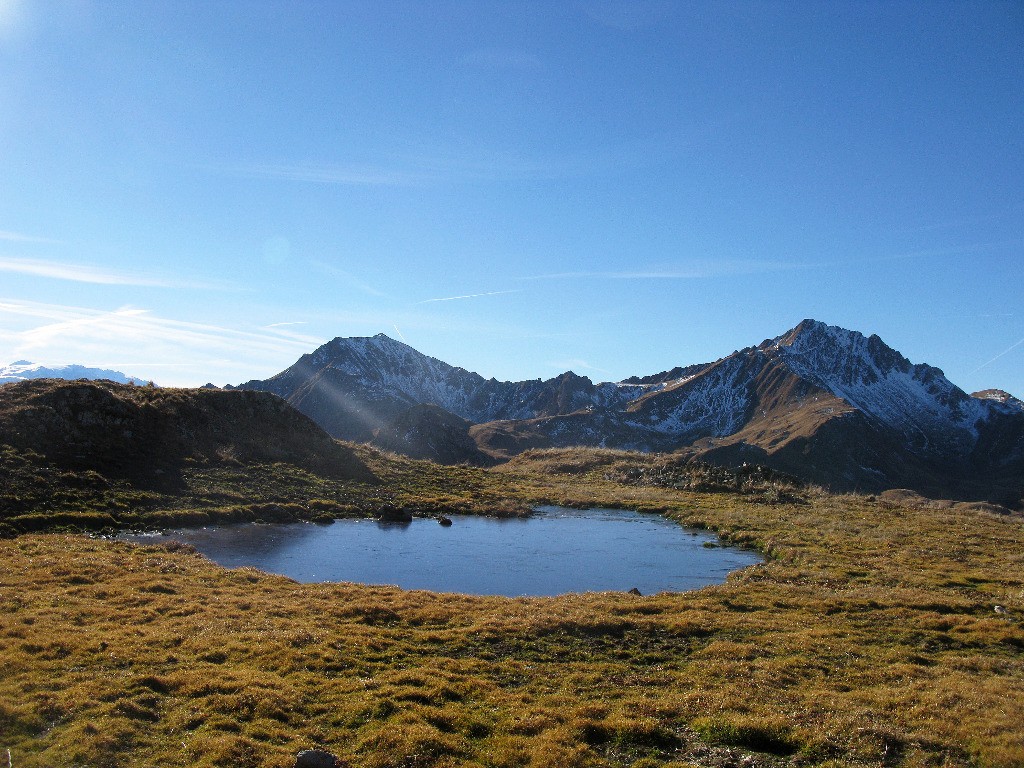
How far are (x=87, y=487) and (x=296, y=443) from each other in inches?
1212

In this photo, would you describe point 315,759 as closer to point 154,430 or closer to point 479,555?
point 479,555

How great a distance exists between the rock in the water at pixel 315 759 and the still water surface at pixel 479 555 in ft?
77.0

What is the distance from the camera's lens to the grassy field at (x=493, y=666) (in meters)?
16.7

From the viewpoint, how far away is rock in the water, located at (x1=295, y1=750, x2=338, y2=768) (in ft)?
48.4

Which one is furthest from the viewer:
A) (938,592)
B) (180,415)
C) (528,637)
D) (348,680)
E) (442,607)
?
(180,415)

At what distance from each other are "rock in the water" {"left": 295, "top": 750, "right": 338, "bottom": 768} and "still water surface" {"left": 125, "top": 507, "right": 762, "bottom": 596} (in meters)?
23.5

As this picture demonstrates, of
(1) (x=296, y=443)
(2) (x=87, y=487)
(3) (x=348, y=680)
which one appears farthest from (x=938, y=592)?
(1) (x=296, y=443)

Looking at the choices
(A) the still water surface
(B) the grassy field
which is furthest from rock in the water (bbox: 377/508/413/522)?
(B) the grassy field

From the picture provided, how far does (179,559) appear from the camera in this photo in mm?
37938

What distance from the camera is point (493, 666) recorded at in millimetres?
23375

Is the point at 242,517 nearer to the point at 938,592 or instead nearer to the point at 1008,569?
the point at 938,592

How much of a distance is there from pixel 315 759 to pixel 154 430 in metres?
58.8

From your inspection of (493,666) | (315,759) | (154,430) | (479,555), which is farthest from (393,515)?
(315,759)

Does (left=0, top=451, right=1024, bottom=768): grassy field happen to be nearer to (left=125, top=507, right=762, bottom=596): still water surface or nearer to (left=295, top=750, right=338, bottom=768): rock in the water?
(left=295, top=750, right=338, bottom=768): rock in the water
